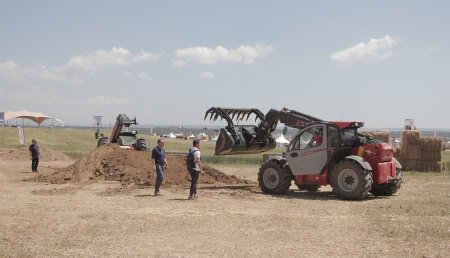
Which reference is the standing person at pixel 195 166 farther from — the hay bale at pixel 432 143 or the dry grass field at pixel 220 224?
the hay bale at pixel 432 143

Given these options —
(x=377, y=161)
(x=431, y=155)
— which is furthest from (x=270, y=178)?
(x=431, y=155)

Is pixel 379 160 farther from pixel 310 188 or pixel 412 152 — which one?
pixel 412 152

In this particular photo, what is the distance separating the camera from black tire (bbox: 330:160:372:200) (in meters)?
14.3

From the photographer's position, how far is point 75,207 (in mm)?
12805

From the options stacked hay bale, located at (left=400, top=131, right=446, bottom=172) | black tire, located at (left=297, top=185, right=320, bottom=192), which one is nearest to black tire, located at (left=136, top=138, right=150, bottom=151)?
black tire, located at (left=297, top=185, right=320, bottom=192)

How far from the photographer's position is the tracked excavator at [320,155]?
48.4ft

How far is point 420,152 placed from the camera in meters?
27.1

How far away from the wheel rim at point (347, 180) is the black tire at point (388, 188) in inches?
61.1

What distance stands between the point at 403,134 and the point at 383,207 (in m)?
15.6

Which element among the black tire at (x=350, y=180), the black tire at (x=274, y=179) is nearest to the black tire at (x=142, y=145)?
the black tire at (x=274, y=179)

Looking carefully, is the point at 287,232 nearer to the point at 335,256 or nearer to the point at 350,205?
the point at 335,256

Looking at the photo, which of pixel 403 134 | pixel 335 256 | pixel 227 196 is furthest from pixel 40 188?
pixel 403 134

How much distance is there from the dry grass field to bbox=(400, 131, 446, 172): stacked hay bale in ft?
36.1

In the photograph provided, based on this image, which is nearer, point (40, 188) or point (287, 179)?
point (287, 179)
